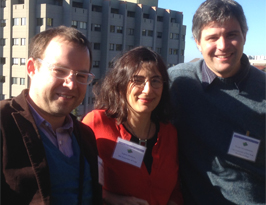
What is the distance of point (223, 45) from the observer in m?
1.81

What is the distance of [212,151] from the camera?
1.90 metres

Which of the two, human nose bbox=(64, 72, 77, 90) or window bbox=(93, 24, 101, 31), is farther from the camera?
window bbox=(93, 24, 101, 31)

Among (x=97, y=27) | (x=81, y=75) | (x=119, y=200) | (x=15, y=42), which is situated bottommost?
(x=119, y=200)

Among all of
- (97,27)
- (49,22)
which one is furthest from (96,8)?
(49,22)

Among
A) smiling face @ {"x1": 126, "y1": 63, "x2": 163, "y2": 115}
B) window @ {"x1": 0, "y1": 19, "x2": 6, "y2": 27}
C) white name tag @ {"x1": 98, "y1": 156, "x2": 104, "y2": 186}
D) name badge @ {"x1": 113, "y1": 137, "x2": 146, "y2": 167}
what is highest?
window @ {"x1": 0, "y1": 19, "x2": 6, "y2": 27}

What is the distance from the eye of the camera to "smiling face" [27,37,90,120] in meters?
1.44

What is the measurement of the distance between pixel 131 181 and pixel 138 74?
0.69 m

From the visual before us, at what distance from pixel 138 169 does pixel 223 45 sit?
95 cm

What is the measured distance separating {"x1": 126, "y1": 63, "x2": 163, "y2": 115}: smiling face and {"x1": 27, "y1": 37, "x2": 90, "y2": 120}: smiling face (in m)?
0.48

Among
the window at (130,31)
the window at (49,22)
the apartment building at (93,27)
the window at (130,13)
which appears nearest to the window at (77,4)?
the apartment building at (93,27)

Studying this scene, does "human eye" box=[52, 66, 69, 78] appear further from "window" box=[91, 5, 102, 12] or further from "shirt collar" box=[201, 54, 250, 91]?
"window" box=[91, 5, 102, 12]

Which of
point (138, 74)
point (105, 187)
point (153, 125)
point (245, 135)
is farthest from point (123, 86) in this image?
point (245, 135)

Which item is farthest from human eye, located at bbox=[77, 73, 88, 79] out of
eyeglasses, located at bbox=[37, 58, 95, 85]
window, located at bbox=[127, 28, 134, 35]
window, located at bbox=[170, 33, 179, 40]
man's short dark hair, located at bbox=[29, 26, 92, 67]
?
window, located at bbox=[170, 33, 179, 40]

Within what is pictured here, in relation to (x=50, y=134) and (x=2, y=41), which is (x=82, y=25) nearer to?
(x=2, y=41)
